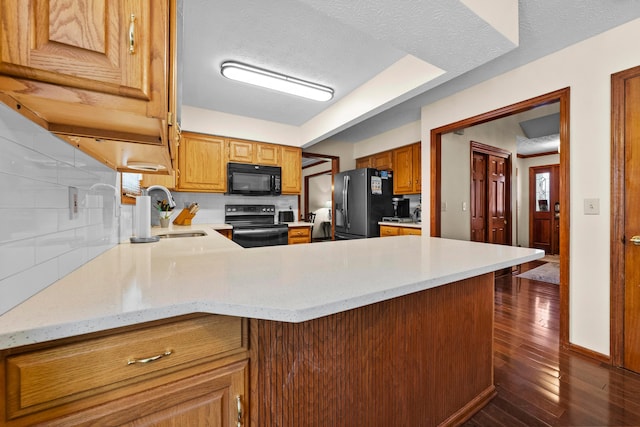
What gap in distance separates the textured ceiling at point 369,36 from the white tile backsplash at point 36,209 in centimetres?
83

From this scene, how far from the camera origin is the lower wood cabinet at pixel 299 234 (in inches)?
159

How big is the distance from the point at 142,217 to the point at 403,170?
12.1 feet

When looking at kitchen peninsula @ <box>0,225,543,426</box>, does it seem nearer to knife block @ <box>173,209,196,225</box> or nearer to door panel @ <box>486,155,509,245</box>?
knife block @ <box>173,209,196,225</box>

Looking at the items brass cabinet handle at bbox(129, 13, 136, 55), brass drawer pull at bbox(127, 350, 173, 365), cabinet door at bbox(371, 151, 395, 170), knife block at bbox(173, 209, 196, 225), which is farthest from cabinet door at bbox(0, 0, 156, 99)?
cabinet door at bbox(371, 151, 395, 170)

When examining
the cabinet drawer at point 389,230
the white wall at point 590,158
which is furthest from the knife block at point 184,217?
the white wall at point 590,158

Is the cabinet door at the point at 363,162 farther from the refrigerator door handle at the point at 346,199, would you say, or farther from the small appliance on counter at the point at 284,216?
the small appliance on counter at the point at 284,216

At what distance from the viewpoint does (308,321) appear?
91cm

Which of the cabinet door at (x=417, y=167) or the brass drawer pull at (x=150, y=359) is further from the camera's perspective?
the cabinet door at (x=417, y=167)

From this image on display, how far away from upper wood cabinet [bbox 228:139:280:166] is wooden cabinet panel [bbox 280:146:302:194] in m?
0.12

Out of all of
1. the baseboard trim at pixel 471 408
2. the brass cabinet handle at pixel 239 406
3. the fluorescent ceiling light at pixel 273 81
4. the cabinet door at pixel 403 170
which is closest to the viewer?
the brass cabinet handle at pixel 239 406

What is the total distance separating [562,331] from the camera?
209 centimetres

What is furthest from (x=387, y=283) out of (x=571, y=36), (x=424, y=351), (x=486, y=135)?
(x=486, y=135)

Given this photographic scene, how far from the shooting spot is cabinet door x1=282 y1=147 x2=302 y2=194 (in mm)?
4238

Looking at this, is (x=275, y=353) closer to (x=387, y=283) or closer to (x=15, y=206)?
(x=387, y=283)
